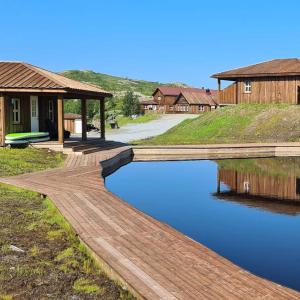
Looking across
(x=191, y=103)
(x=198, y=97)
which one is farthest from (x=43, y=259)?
(x=198, y=97)

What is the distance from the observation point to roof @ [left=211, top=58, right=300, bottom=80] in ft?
127

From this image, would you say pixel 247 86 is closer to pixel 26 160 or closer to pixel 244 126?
pixel 244 126

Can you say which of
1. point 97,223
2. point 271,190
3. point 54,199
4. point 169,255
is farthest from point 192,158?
point 169,255

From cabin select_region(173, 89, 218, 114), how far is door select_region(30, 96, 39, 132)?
57716mm

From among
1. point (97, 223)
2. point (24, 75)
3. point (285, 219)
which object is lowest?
point (285, 219)

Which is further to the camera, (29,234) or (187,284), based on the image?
(29,234)

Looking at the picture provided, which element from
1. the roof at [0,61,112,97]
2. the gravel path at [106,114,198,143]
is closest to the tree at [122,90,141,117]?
the gravel path at [106,114,198,143]

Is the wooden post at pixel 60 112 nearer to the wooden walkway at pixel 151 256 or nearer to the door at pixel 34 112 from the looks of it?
the door at pixel 34 112

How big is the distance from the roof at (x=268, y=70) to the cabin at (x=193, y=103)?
36.1 meters

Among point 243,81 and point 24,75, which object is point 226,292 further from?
point 243,81

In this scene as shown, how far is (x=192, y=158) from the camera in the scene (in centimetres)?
2484

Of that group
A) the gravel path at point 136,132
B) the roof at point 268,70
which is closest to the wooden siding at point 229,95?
the roof at point 268,70

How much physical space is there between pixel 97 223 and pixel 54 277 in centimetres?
256

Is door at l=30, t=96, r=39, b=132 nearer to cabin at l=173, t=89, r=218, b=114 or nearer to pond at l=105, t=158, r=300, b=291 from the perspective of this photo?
pond at l=105, t=158, r=300, b=291
